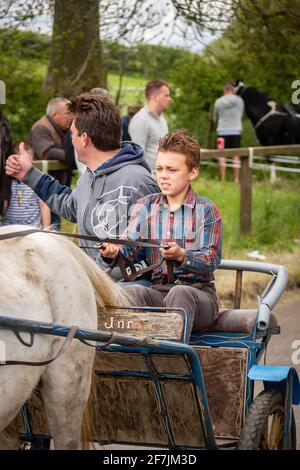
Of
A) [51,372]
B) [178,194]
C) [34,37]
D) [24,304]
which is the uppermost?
[34,37]

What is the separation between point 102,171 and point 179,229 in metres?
0.62

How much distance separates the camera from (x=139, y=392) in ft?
16.4

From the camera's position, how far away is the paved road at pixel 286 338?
26.7 feet

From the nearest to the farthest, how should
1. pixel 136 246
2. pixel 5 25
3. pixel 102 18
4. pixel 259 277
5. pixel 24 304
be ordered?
pixel 24 304
pixel 136 246
pixel 259 277
pixel 5 25
pixel 102 18

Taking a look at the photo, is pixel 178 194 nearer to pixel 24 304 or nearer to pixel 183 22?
pixel 24 304

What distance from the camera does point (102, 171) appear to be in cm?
565

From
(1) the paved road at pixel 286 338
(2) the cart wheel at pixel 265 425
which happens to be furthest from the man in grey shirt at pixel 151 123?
(2) the cart wheel at pixel 265 425

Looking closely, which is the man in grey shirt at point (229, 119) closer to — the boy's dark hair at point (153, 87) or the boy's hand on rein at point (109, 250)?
the boy's dark hair at point (153, 87)

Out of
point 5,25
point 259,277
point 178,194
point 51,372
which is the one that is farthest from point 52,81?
point 51,372

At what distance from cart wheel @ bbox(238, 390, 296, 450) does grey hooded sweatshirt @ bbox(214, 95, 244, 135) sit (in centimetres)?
1260

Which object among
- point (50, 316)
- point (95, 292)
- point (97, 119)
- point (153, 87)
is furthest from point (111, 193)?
point (153, 87)

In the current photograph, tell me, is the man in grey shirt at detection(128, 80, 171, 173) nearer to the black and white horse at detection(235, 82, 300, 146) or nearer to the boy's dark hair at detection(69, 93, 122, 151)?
the boy's dark hair at detection(69, 93, 122, 151)

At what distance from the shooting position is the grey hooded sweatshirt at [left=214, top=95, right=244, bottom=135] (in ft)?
57.9

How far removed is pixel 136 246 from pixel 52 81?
9.21 m
